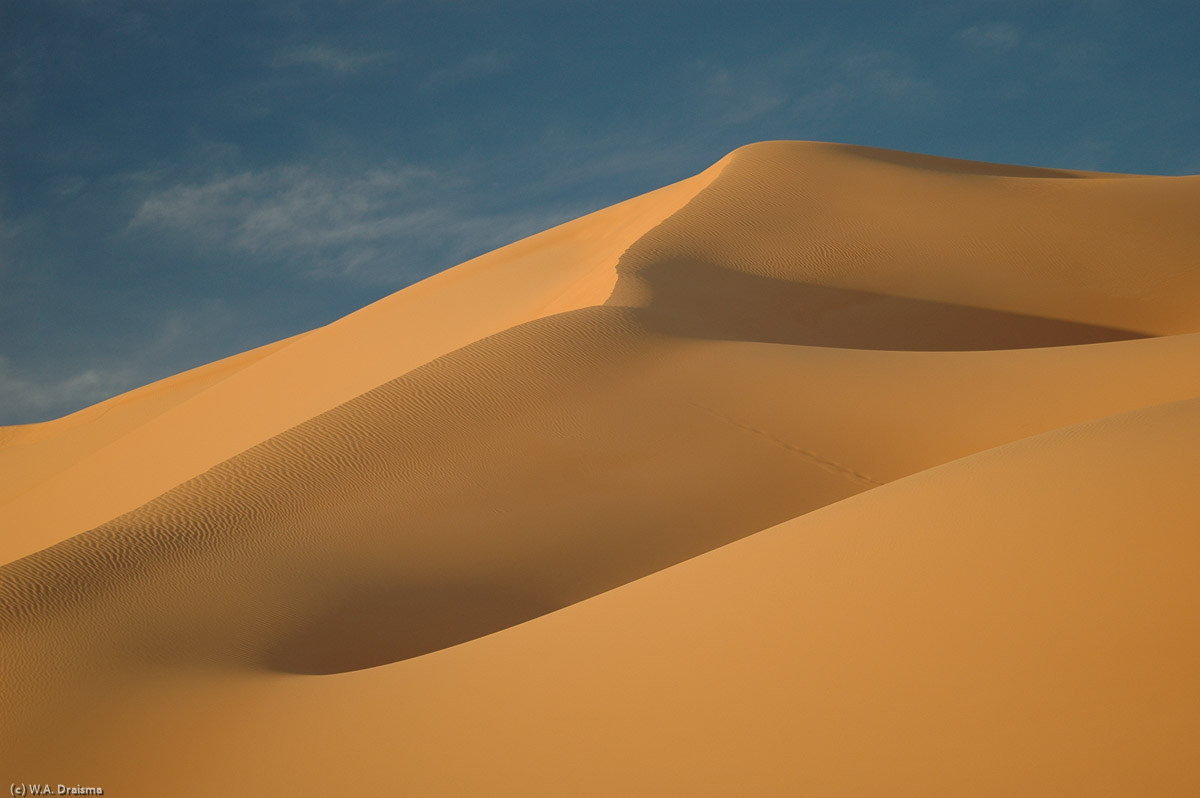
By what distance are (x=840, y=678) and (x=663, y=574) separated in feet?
4.85

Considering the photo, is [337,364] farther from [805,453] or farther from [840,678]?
[840,678]

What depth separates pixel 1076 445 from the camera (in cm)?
410

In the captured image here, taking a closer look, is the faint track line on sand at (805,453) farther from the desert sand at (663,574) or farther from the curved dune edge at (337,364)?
the curved dune edge at (337,364)

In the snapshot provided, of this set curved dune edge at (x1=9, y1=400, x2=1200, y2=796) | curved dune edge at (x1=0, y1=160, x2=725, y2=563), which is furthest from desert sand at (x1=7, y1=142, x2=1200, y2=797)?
curved dune edge at (x1=0, y1=160, x2=725, y2=563)

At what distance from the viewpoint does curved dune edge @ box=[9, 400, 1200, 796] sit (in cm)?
260

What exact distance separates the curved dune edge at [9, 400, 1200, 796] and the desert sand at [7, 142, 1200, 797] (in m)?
0.01

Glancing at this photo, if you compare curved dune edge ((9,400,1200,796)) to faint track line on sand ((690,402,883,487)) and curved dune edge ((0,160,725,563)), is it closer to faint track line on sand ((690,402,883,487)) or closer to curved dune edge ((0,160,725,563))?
faint track line on sand ((690,402,883,487))

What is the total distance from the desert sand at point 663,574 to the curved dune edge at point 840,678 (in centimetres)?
1

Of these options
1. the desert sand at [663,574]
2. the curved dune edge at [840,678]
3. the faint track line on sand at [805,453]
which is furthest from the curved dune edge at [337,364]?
the curved dune edge at [840,678]

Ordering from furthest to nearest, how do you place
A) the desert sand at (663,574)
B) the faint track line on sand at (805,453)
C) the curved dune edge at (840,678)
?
1. the faint track line on sand at (805,453)
2. the desert sand at (663,574)
3. the curved dune edge at (840,678)

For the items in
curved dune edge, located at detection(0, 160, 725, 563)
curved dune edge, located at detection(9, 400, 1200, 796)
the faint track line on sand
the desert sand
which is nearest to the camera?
curved dune edge, located at detection(9, 400, 1200, 796)

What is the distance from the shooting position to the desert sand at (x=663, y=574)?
9.28ft

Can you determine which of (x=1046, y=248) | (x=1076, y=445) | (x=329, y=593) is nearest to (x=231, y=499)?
(x=329, y=593)

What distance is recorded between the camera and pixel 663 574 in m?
A: 4.47
